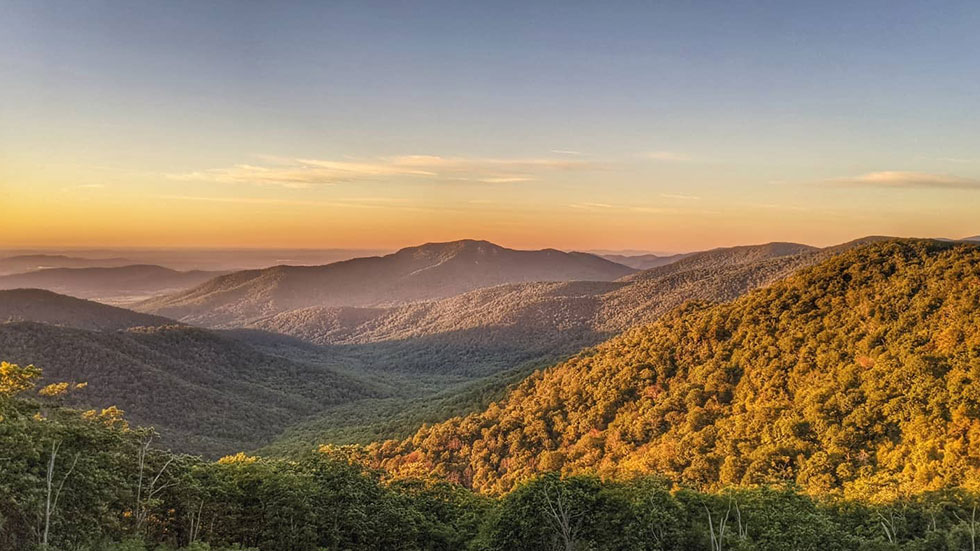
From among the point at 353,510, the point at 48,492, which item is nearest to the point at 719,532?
the point at 353,510

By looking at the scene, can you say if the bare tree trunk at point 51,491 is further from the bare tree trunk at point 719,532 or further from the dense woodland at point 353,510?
the bare tree trunk at point 719,532

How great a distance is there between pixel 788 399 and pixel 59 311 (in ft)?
647

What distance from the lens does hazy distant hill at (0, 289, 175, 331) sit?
15827 centimetres

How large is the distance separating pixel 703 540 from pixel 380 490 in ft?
58.2

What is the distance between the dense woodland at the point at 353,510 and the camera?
21547 millimetres

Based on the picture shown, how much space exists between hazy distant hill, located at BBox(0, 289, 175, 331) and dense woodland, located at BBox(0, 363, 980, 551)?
163 m

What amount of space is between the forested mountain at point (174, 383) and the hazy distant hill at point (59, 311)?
43858 millimetres

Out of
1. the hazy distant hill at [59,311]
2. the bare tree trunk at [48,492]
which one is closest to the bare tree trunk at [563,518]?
the bare tree trunk at [48,492]

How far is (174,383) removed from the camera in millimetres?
104938

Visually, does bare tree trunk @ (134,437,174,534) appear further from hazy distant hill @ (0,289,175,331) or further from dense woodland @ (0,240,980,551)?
hazy distant hill @ (0,289,175,331)

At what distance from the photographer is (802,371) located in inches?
1716

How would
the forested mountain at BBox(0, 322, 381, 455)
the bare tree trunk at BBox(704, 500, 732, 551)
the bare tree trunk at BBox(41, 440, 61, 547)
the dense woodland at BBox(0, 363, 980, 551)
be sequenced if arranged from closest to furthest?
the bare tree trunk at BBox(41, 440, 61, 547)
the dense woodland at BBox(0, 363, 980, 551)
the bare tree trunk at BBox(704, 500, 732, 551)
the forested mountain at BBox(0, 322, 381, 455)

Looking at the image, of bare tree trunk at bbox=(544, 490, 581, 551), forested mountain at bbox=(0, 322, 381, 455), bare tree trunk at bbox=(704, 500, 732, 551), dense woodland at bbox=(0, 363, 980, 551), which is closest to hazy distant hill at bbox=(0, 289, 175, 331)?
forested mountain at bbox=(0, 322, 381, 455)

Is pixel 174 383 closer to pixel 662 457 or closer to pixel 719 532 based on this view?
pixel 662 457
